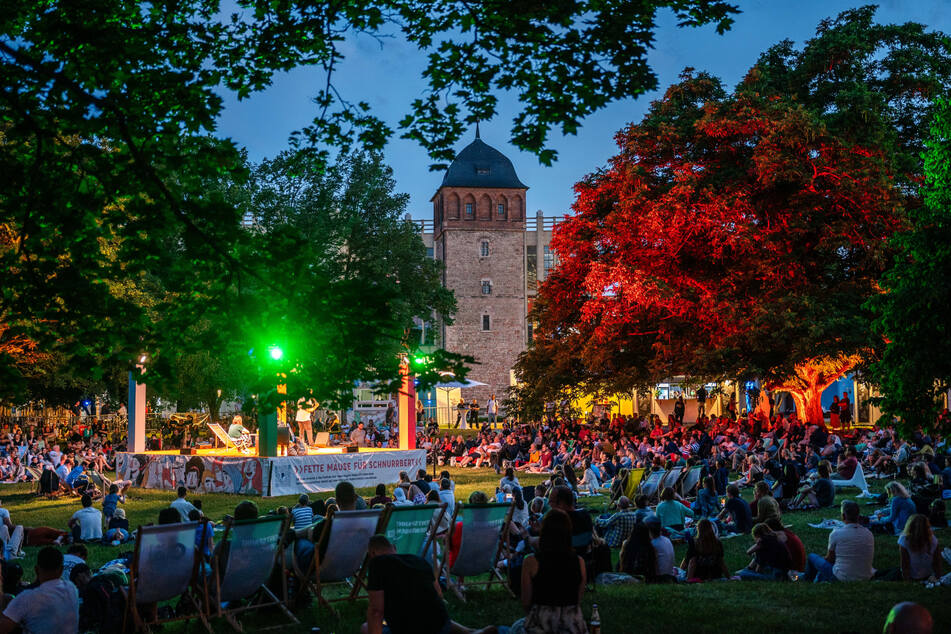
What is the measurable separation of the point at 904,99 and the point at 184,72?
28.5 meters

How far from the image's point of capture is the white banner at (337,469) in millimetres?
24062

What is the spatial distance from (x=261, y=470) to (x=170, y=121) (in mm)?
16924

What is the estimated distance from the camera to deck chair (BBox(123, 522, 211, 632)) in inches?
300

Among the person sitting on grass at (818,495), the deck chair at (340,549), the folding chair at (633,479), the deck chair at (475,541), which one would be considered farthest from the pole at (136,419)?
the deck chair at (475,541)

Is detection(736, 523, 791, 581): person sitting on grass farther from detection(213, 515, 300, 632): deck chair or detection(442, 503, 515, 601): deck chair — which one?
detection(213, 515, 300, 632): deck chair

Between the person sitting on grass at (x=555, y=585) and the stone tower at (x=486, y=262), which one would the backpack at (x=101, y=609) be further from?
the stone tower at (x=486, y=262)

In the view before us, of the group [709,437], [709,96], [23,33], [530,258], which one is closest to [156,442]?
[709,437]

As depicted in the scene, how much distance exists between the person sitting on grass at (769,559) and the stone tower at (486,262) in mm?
64493

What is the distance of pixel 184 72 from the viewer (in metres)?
8.09

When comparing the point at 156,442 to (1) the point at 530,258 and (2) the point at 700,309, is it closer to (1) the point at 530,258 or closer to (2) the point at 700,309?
(2) the point at 700,309

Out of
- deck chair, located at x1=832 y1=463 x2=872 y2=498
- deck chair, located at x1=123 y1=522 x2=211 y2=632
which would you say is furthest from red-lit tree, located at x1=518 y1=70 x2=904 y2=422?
deck chair, located at x1=123 y1=522 x2=211 y2=632

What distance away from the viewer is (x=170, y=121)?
820cm

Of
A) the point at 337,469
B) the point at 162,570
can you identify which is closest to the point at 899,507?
the point at 162,570

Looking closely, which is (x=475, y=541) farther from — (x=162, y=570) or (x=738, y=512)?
(x=738, y=512)
